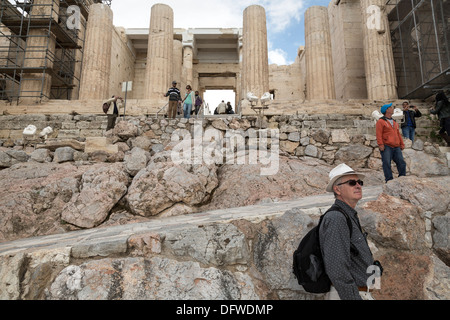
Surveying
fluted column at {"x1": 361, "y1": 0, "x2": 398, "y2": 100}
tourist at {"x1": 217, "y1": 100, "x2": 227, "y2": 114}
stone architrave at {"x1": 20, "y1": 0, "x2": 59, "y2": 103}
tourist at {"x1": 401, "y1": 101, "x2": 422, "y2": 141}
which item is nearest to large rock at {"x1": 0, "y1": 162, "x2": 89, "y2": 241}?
tourist at {"x1": 217, "y1": 100, "x2": 227, "y2": 114}

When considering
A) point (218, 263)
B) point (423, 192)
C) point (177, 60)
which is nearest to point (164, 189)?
point (218, 263)

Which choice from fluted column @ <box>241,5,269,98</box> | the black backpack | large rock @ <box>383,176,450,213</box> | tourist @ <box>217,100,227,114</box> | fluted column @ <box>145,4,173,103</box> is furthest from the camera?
fluted column @ <box>145,4,173,103</box>

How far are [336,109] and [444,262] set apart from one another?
Answer: 8638mm

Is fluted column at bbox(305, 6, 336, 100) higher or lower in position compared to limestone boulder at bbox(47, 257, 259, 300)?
higher

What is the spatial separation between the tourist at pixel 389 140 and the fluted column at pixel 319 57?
8514 mm

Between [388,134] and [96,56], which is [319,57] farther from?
[96,56]

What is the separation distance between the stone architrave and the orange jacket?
14.7m

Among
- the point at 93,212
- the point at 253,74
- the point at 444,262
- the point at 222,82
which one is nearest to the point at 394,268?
the point at 444,262

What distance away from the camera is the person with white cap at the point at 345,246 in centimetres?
167

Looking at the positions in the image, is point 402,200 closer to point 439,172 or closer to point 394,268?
point 394,268

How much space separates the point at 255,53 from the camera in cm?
1276

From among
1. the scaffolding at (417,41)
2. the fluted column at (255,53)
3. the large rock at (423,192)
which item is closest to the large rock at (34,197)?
the large rock at (423,192)

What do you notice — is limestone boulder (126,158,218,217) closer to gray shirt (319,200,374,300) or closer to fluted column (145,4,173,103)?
gray shirt (319,200,374,300)

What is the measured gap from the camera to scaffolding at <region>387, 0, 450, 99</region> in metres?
12.5
